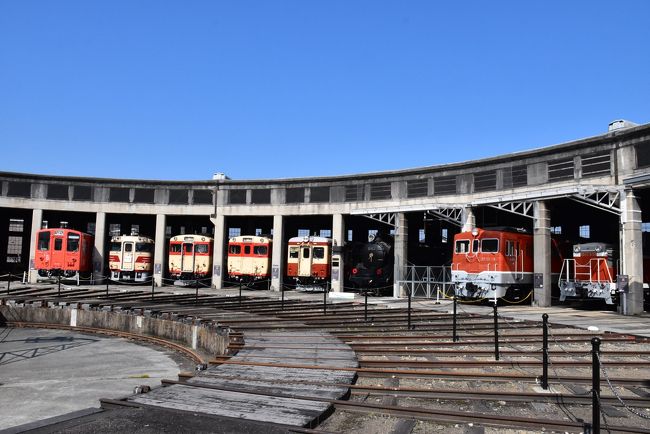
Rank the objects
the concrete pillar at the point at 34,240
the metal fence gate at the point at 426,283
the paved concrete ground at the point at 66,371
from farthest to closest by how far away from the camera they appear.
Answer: the concrete pillar at the point at 34,240 < the metal fence gate at the point at 426,283 < the paved concrete ground at the point at 66,371

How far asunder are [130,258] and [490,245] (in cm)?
2591

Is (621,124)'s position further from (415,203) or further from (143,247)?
(143,247)

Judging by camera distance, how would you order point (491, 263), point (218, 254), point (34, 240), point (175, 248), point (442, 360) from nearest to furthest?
1. point (442, 360)
2. point (491, 263)
3. point (34, 240)
4. point (218, 254)
5. point (175, 248)

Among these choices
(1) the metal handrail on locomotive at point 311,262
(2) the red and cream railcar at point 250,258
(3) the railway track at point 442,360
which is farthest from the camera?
(2) the red and cream railcar at point 250,258

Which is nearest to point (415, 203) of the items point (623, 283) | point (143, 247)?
point (623, 283)

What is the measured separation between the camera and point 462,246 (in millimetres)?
23672

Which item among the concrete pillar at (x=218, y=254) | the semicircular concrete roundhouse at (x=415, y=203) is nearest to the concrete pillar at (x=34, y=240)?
the semicircular concrete roundhouse at (x=415, y=203)

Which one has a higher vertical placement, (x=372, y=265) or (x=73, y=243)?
(x=73, y=243)

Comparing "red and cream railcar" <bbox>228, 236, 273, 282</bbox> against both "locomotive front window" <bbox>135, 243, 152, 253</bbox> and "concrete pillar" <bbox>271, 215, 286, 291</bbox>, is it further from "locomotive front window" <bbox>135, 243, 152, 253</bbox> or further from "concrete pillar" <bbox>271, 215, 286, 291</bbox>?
"locomotive front window" <bbox>135, 243, 152, 253</bbox>

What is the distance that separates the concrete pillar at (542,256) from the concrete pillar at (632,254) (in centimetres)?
336

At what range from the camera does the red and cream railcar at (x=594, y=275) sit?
71.2ft

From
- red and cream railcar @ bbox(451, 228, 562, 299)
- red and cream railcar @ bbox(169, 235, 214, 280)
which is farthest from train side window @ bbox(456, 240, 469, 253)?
red and cream railcar @ bbox(169, 235, 214, 280)

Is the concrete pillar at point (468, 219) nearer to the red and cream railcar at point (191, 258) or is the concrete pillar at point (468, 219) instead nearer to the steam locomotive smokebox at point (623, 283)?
the steam locomotive smokebox at point (623, 283)

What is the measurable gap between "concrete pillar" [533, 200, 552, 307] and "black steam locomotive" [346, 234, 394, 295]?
9.48 m
